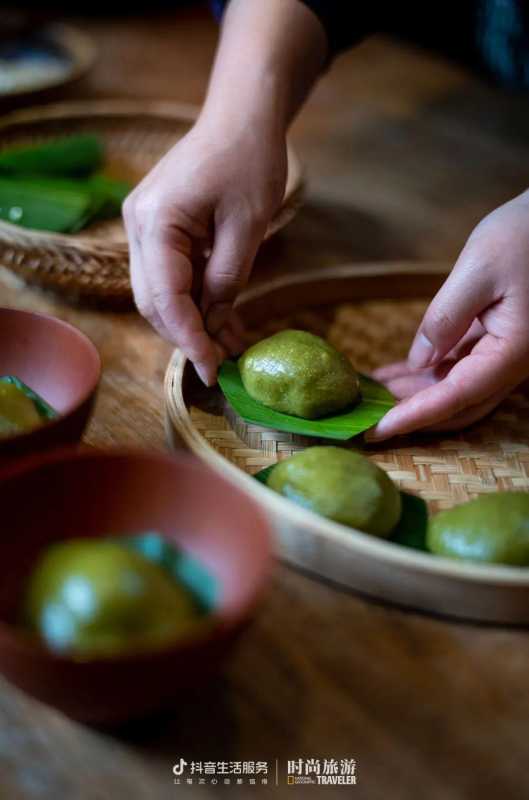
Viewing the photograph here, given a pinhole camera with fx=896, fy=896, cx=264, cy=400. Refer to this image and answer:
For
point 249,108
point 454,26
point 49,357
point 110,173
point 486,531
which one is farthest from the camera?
point 454,26

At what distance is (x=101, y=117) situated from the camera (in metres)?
1.75

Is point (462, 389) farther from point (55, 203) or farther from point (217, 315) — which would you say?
point (55, 203)

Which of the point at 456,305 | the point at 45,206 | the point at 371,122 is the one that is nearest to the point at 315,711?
the point at 456,305

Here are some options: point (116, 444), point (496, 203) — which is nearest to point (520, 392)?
point (116, 444)

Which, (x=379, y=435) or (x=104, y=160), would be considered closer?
(x=379, y=435)

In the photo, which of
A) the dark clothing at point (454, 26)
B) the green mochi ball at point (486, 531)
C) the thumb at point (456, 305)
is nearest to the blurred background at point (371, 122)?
the dark clothing at point (454, 26)

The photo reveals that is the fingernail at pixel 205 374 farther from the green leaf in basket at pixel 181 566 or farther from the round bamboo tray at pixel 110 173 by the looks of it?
the green leaf in basket at pixel 181 566

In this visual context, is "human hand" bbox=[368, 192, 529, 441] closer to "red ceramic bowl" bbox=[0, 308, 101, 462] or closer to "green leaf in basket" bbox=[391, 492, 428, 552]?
"green leaf in basket" bbox=[391, 492, 428, 552]

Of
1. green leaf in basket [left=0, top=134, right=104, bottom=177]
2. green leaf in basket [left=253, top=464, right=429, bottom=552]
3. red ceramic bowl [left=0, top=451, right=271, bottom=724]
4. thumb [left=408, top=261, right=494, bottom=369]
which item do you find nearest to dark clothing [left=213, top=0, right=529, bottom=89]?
green leaf in basket [left=0, top=134, right=104, bottom=177]

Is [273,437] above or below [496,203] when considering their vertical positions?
above

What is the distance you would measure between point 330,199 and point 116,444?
93cm

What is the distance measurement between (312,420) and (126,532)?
38 cm

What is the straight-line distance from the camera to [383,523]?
35.2 inches

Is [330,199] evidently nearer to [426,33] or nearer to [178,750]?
[426,33]
